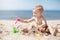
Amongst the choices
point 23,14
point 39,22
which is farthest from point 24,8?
point 39,22

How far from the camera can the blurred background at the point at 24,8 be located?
109 cm

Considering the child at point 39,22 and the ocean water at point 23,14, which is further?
the ocean water at point 23,14

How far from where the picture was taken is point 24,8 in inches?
44.0

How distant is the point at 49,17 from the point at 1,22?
1.22 feet

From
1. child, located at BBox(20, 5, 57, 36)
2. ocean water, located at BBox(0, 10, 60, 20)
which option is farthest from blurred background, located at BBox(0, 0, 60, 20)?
child, located at BBox(20, 5, 57, 36)

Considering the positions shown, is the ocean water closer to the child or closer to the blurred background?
the blurred background

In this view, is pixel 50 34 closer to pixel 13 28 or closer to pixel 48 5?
pixel 13 28

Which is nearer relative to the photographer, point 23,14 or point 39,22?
point 39,22

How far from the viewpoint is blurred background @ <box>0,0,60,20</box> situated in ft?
3.59

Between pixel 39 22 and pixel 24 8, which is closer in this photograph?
pixel 39 22

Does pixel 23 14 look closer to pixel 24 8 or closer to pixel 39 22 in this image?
pixel 24 8

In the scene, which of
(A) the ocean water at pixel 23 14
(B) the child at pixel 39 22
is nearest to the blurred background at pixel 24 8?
(A) the ocean water at pixel 23 14

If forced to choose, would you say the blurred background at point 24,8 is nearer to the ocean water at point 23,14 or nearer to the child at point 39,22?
the ocean water at point 23,14

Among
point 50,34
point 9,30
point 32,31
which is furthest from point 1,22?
point 50,34
